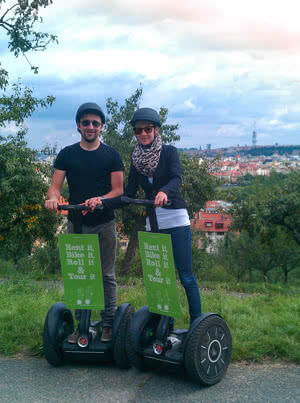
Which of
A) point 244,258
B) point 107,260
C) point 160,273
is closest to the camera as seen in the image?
point 160,273

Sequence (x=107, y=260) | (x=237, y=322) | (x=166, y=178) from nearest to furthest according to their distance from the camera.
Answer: (x=166, y=178), (x=107, y=260), (x=237, y=322)

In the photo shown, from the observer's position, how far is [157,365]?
366 cm

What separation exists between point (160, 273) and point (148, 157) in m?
0.90

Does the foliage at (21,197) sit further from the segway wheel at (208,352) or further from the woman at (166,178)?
the segway wheel at (208,352)

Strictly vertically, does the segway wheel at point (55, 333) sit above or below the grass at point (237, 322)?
above

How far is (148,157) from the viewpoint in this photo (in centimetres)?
383

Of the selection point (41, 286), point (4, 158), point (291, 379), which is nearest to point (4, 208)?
point (4, 158)

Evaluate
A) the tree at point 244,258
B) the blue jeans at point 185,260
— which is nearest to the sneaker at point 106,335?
the blue jeans at point 185,260

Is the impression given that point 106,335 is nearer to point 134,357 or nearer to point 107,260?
point 134,357

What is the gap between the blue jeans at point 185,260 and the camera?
152 inches

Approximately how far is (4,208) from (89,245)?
521 inches

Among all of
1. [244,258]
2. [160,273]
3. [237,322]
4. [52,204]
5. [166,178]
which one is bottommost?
[244,258]

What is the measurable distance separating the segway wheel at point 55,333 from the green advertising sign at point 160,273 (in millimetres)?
801

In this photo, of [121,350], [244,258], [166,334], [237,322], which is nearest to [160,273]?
[166,334]
